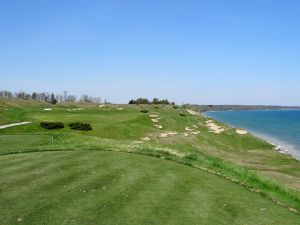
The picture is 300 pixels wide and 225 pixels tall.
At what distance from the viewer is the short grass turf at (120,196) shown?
12102mm

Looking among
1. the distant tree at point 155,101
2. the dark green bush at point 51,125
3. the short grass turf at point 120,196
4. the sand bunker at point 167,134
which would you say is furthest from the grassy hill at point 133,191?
the distant tree at point 155,101

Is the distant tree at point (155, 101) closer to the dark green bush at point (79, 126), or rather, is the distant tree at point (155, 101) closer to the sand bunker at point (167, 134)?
the sand bunker at point (167, 134)

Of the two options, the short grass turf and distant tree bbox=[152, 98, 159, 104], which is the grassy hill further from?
distant tree bbox=[152, 98, 159, 104]

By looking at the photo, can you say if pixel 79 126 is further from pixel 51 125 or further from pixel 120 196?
pixel 120 196

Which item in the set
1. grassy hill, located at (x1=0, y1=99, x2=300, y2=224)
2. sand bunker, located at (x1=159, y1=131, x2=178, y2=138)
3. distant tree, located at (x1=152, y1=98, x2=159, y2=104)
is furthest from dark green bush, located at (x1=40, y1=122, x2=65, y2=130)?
distant tree, located at (x1=152, y1=98, x2=159, y2=104)

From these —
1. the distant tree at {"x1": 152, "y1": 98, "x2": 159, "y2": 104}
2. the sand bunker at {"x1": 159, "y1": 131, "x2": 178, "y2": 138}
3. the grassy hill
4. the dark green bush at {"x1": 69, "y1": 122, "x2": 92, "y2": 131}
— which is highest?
the distant tree at {"x1": 152, "y1": 98, "x2": 159, "y2": 104}

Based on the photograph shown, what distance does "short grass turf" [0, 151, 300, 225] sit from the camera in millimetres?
12102

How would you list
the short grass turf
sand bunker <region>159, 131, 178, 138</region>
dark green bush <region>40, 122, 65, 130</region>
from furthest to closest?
sand bunker <region>159, 131, 178, 138</region> → dark green bush <region>40, 122, 65, 130</region> → the short grass turf

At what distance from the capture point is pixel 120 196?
1405cm

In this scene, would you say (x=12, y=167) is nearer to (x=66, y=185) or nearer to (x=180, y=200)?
(x=66, y=185)

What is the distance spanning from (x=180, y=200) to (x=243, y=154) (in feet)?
139

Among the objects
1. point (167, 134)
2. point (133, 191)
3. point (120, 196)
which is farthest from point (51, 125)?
point (120, 196)

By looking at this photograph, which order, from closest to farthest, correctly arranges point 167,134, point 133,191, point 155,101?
point 133,191
point 167,134
point 155,101

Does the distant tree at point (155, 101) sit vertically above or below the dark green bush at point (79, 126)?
above
